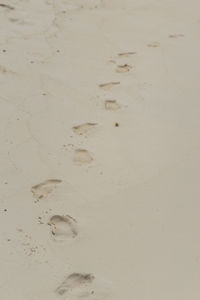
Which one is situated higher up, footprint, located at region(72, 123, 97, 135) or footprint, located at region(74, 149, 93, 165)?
footprint, located at region(72, 123, 97, 135)

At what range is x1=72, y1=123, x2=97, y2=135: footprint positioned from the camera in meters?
2.62

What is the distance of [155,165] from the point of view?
2.42 m

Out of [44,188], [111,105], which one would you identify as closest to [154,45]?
[111,105]

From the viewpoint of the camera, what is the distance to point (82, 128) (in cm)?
265

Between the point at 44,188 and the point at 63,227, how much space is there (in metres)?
0.24

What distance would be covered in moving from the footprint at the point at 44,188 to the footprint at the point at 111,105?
0.63 metres

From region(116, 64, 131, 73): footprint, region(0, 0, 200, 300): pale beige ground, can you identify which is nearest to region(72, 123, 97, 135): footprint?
region(0, 0, 200, 300): pale beige ground

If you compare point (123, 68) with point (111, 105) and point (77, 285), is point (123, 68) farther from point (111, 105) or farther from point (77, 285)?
point (77, 285)

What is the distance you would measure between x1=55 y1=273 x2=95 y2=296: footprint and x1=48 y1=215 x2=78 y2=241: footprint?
0.20 metres

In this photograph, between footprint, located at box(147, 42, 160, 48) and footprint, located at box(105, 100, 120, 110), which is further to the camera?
footprint, located at box(147, 42, 160, 48)

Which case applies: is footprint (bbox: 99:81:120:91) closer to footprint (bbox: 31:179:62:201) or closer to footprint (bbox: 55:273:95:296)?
footprint (bbox: 31:179:62:201)

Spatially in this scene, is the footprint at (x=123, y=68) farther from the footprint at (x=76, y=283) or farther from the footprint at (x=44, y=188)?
the footprint at (x=76, y=283)

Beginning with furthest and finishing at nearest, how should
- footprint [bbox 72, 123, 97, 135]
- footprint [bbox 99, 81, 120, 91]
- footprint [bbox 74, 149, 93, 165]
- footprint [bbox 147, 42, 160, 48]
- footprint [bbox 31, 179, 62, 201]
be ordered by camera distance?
1. footprint [bbox 147, 42, 160, 48]
2. footprint [bbox 99, 81, 120, 91]
3. footprint [bbox 72, 123, 97, 135]
4. footprint [bbox 74, 149, 93, 165]
5. footprint [bbox 31, 179, 62, 201]

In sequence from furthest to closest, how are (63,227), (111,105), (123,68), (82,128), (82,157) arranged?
(123,68)
(111,105)
(82,128)
(82,157)
(63,227)
